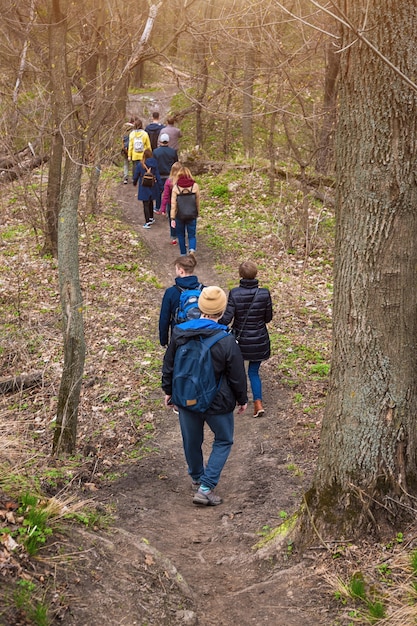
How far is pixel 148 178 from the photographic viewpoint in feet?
47.8

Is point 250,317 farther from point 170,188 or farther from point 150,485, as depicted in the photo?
point 170,188

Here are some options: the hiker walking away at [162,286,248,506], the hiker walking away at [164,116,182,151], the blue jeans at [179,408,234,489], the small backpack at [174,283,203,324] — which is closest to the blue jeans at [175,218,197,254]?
the hiker walking away at [164,116,182,151]

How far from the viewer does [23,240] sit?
47.8 ft

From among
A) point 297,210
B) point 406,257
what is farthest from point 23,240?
point 406,257

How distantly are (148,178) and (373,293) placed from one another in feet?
36.8

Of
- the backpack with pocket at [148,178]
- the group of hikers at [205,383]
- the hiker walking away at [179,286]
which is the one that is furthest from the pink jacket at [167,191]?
the group of hikers at [205,383]

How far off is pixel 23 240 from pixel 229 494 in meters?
10.3

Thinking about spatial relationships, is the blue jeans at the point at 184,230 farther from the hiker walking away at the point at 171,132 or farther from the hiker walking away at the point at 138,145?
the hiker walking away at the point at 171,132

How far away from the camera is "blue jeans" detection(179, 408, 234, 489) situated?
558 cm

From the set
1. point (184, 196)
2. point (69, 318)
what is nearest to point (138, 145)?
point (184, 196)

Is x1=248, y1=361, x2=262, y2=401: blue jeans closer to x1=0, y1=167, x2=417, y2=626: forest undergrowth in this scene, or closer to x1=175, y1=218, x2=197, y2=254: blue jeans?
x1=0, y1=167, x2=417, y2=626: forest undergrowth

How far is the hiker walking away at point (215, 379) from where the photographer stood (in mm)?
5340

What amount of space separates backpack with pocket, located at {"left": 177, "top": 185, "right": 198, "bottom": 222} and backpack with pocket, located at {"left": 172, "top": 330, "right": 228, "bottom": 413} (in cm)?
702

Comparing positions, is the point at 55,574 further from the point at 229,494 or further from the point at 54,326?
the point at 54,326
